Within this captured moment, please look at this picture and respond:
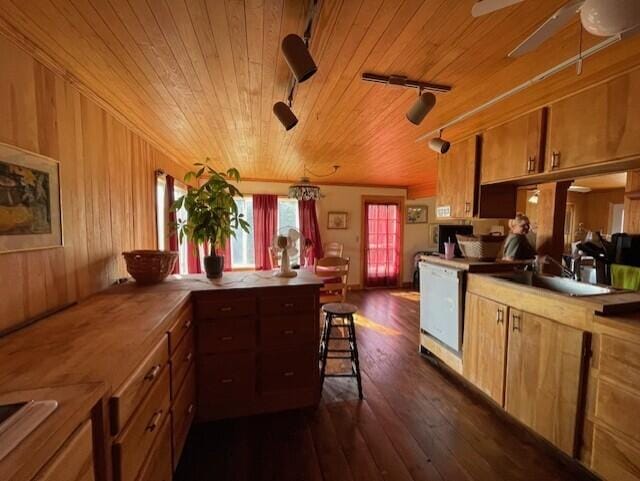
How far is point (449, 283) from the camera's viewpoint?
253cm

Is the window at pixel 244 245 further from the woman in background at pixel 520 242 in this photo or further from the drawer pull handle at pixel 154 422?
the drawer pull handle at pixel 154 422

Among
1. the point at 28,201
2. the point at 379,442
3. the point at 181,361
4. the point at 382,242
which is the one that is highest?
the point at 28,201

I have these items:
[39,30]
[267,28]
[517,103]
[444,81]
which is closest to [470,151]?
[517,103]

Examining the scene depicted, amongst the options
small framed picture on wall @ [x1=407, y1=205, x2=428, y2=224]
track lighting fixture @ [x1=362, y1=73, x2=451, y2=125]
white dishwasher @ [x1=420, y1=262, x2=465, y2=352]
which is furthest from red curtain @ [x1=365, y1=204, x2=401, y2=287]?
track lighting fixture @ [x1=362, y1=73, x2=451, y2=125]

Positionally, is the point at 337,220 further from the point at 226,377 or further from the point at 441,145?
the point at 226,377

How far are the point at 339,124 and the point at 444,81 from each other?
0.90 meters

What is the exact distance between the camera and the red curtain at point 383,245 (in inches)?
240

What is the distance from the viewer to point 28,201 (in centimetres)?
128

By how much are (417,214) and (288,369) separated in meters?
5.11

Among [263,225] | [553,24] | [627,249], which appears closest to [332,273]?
[263,225]

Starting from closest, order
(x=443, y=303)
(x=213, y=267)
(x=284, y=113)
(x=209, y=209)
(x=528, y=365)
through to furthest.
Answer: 1. (x=284, y=113)
2. (x=528, y=365)
3. (x=209, y=209)
4. (x=213, y=267)
5. (x=443, y=303)

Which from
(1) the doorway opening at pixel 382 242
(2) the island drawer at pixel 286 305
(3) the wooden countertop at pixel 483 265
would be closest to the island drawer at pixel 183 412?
(2) the island drawer at pixel 286 305

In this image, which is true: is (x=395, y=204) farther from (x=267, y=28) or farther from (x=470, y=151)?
(x=267, y=28)

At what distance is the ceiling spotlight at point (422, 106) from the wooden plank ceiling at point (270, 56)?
131 mm
